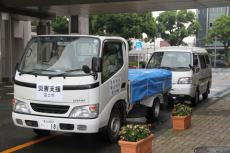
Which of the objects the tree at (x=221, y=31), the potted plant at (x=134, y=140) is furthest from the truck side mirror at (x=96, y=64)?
the tree at (x=221, y=31)

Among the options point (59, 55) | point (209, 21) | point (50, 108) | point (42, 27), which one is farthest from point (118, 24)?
point (209, 21)

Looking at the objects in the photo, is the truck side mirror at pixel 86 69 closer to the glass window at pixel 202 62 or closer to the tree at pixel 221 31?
the glass window at pixel 202 62

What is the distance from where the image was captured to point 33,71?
8039 millimetres

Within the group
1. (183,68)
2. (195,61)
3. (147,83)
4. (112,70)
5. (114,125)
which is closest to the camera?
(112,70)

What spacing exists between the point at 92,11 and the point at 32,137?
1852cm

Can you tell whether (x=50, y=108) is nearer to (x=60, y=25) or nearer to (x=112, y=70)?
(x=112, y=70)

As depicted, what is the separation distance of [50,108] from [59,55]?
1075 mm

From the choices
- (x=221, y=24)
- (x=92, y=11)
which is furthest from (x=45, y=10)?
(x=221, y=24)

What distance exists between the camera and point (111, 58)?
28.0 feet

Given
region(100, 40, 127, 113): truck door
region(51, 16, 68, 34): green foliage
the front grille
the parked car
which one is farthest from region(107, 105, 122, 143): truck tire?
the parked car

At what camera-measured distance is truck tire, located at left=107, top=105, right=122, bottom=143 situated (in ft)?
27.7

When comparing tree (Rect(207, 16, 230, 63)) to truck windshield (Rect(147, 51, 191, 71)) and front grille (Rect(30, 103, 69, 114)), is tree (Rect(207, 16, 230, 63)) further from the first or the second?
front grille (Rect(30, 103, 69, 114))

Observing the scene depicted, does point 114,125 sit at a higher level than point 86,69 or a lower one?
lower

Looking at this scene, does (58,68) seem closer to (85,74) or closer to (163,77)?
(85,74)
